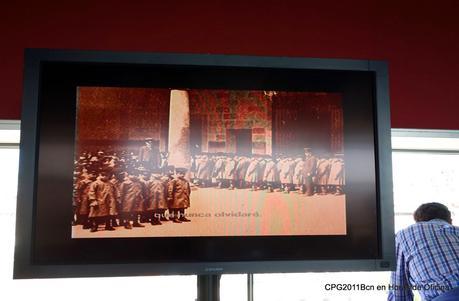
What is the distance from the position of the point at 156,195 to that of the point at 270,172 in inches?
16.7

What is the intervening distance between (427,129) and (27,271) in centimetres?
194

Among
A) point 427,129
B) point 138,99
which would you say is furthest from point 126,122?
point 427,129

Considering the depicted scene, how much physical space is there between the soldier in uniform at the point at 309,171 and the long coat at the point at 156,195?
20.2 inches

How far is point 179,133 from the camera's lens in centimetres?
159

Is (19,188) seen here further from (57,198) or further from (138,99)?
(138,99)

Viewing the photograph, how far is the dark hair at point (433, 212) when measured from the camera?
2354 mm

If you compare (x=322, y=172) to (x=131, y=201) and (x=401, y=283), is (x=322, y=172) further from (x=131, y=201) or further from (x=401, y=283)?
(x=401, y=283)

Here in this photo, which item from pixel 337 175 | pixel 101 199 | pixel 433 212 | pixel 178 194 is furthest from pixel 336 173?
pixel 433 212

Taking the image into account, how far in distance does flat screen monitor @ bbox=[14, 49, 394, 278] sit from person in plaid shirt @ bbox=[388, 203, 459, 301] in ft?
2.13

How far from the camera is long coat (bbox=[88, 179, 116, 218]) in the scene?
1.53m

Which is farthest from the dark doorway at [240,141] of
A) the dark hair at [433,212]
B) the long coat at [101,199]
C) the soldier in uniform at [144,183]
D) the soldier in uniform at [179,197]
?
the dark hair at [433,212]

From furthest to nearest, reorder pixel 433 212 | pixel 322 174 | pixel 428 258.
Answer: pixel 433 212, pixel 428 258, pixel 322 174

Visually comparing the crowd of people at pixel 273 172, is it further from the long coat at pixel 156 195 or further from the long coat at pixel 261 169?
the long coat at pixel 156 195

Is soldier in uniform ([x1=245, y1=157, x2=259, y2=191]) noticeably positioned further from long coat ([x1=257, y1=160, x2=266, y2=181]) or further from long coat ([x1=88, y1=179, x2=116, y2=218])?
long coat ([x1=88, y1=179, x2=116, y2=218])
